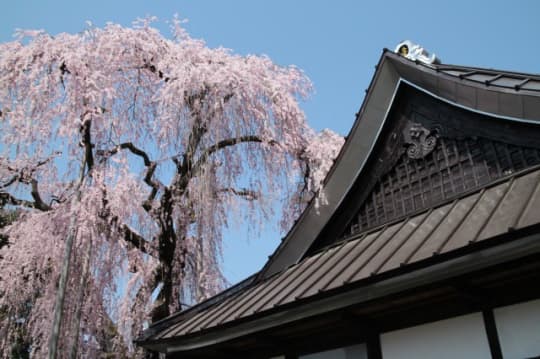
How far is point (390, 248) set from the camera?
187 inches

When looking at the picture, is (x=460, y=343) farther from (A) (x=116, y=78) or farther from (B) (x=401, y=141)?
(A) (x=116, y=78)

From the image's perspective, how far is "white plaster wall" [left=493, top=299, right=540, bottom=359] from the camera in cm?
364

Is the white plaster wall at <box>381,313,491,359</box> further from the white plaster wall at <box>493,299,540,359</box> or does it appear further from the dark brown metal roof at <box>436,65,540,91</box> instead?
the dark brown metal roof at <box>436,65,540,91</box>

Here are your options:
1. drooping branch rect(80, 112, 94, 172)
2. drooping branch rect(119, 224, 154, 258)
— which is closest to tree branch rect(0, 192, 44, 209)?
drooping branch rect(80, 112, 94, 172)

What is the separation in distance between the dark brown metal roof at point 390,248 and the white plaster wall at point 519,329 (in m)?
0.72

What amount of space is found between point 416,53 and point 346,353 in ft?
13.5

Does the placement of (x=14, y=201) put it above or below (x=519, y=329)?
above

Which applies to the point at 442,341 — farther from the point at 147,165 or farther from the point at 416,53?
the point at 147,165

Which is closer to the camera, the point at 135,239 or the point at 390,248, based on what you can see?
the point at 390,248

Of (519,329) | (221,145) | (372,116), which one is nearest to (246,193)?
(221,145)

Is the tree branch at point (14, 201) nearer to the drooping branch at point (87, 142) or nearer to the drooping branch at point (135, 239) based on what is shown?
the drooping branch at point (87, 142)

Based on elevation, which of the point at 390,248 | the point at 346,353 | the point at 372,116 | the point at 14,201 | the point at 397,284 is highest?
the point at 14,201

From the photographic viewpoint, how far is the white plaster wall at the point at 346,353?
4.85 metres

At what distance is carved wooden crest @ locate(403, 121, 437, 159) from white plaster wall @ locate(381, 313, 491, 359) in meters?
2.37
